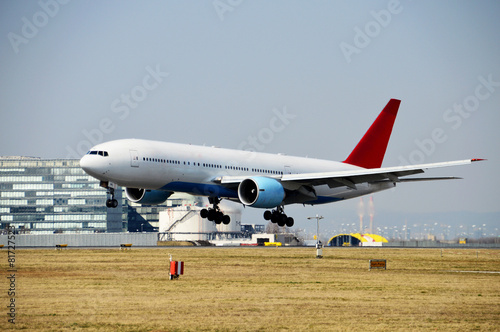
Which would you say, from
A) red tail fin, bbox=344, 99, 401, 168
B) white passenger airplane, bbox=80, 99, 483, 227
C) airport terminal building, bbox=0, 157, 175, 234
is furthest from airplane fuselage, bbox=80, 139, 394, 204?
airport terminal building, bbox=0, 157, 175, 234

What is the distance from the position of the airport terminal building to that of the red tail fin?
11880 centimetres

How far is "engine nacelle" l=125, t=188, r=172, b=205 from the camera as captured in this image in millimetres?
61906

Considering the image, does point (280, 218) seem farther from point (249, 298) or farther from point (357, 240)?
point (357, 240)

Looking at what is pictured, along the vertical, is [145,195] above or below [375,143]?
below

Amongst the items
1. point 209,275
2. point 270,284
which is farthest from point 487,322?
point 209,275

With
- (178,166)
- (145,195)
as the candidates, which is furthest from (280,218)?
(178,166)

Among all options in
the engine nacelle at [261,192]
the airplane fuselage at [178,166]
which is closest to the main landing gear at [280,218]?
the airplane fuselage at [178,166]

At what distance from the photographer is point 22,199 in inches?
7382

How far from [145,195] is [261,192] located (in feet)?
36.0

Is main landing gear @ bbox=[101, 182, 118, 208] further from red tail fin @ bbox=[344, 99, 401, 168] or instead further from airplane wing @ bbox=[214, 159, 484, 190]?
red tail fin @ bbox=[344, 99, 401, 168]

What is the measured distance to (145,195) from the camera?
204 ft

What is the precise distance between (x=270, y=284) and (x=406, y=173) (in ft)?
92.2

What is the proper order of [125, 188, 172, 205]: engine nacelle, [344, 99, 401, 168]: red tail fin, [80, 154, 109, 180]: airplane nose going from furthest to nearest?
[344, 99, 401, 168]: red tail fin, [125, 188, 172, 205]: engine nacelle, [80, 154, 109, 180]: airplane nose

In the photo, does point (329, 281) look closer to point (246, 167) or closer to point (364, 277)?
point (364, 277)
